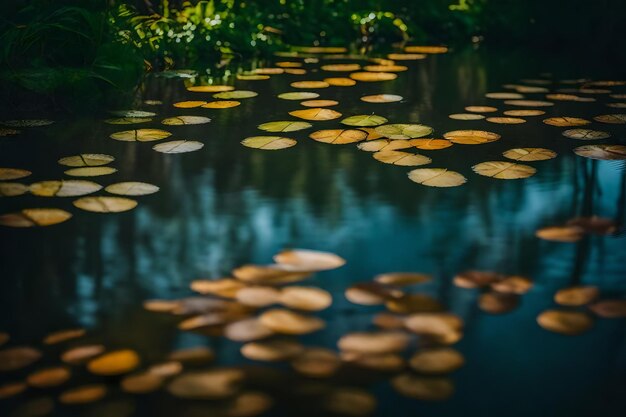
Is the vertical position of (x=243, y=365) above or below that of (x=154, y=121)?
below

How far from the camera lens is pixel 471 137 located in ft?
8.75

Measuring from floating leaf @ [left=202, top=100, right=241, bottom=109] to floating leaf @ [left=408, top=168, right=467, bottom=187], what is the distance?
1127mm

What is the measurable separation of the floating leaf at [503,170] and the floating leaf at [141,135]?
1.05 m

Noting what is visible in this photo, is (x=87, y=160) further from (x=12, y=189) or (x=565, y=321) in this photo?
(x=565, y=321)

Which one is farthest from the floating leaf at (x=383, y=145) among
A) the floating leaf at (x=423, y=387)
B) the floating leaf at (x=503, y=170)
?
the floating leaf at (x=423, y=387)

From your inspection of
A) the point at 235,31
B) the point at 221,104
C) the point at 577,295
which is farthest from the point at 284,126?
the point at 235,31

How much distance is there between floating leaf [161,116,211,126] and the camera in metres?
2.87

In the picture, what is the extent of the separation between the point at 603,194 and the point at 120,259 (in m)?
1.25

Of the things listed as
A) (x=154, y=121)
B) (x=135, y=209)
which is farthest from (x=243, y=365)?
(x=154, y=121)

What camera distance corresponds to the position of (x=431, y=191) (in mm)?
2115

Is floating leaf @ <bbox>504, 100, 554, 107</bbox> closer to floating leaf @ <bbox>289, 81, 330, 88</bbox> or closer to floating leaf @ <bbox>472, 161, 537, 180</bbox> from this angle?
floating leaf @ <bbox>289, 81, 330, 88</bbox>

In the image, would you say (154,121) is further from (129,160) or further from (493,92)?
(493,92)

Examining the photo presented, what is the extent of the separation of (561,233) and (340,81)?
2047 millimetres

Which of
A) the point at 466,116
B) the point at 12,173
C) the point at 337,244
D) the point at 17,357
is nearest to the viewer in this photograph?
the point at 17,357
